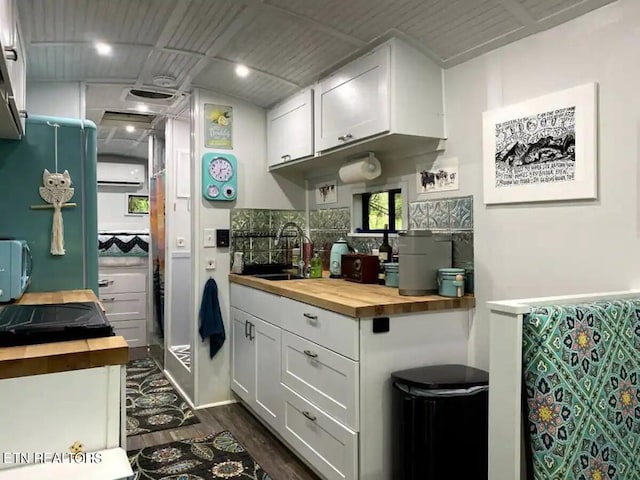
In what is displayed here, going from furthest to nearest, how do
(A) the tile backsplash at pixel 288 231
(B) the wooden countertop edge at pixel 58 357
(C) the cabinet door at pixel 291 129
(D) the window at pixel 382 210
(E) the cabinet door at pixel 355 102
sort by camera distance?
1. (A) the tile backsplash at pixel 288 231
2. (C) the cabinet door at pixel 291 129
3. (D) the window at pixel 382 210
4. (E) the cabinet door at pixel 355 102
5. (B) the wooden countertop edge at pixel 58 357

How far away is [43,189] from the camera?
2.54 m

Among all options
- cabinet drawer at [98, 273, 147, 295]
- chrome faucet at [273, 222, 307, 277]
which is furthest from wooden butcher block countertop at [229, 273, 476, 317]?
cabinet drawer at [98, 273, 147, 295]

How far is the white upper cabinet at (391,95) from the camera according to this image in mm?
2400

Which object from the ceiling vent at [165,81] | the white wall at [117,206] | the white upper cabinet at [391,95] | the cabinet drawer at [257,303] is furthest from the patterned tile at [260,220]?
the white wall at [117,206]

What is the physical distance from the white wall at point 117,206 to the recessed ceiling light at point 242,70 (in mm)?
3592

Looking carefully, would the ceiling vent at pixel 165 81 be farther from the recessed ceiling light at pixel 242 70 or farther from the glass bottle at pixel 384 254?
the glass bottle at pixel 384 254

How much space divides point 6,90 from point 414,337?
189 centimetres

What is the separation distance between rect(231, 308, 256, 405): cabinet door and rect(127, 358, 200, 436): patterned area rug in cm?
37

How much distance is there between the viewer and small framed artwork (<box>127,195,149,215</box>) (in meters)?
6.38

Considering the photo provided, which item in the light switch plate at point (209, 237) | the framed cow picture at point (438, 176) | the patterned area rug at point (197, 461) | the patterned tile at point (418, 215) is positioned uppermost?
the framed cow picture at point (438, 176)

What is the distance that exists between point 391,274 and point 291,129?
1.33 m

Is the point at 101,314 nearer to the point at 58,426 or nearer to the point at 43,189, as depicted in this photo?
the point at 58,426

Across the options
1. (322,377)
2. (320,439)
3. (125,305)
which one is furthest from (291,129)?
(125,305)

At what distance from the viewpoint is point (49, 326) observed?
1.39 meters
